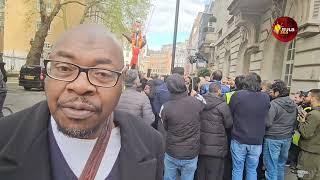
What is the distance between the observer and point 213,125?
17.4ft

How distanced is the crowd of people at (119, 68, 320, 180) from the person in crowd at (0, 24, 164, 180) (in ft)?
11.2

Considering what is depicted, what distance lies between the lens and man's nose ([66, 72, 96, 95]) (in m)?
1.44

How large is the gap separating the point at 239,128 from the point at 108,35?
13.7 ft

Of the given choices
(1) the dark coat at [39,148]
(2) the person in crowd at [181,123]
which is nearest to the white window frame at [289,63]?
(2) the person in crowd at [181,123]

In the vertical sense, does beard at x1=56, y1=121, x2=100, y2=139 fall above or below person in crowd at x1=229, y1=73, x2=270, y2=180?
above

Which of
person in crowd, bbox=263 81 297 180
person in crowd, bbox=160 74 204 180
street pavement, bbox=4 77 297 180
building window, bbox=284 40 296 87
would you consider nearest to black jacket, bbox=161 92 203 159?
person in crowd, bbox=160 74 204 180

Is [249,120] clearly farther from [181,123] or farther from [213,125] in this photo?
[181,123]

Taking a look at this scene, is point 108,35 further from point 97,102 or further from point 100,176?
point 100,176

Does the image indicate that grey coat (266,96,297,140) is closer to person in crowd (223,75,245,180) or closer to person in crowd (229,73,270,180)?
person in crowd (229,73,270,180)

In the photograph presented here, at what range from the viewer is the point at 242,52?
18328 mm

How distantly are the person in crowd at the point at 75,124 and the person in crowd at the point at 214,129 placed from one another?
3.75 metres

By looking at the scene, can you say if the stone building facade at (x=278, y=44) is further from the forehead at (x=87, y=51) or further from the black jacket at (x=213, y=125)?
the forehead at (x=87, y=51)

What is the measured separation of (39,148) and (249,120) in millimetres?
4386

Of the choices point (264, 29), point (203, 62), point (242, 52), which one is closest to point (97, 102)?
point (264, 29)
